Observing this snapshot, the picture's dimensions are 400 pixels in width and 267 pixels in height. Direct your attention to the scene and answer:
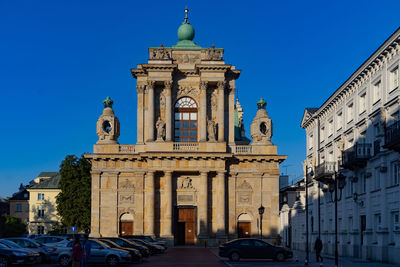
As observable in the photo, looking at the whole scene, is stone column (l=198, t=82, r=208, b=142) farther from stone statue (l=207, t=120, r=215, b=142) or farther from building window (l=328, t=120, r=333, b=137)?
building window (l=328, t=120, r=333, b=137)

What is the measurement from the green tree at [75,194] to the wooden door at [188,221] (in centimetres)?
1749

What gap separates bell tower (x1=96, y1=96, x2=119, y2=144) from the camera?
197 feet

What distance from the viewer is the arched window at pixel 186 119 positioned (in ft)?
204

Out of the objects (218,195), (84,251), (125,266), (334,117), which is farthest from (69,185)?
(84,251)

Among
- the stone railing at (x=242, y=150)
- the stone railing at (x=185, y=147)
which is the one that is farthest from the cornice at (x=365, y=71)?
the stone railing at (x=185, y=147)

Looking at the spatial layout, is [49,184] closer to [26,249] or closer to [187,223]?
[187,223]

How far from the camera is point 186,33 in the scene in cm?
6675

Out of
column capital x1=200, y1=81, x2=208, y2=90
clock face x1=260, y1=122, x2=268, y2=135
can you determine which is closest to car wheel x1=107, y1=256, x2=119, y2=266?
column capital x1=200, y1=81, x2=208, y2=90

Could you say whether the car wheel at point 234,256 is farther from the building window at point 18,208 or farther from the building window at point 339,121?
the building window at point 18,208

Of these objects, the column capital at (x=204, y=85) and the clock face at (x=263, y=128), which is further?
the clock face at (x=263, y=128)

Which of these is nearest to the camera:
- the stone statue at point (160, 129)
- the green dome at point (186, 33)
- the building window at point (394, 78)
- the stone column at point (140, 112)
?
the building window at point (394, 78)

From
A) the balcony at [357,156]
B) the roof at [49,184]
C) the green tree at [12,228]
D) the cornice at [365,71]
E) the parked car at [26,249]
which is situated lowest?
the green tree at [12,228]

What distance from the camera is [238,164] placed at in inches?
2352

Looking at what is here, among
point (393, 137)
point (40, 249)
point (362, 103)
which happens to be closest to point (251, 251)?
point (393, 137)
